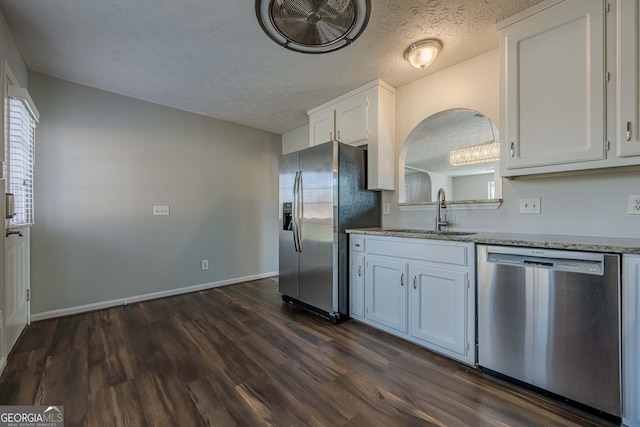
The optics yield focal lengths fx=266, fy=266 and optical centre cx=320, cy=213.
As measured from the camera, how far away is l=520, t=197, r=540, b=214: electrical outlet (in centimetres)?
198

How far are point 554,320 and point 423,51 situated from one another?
6.79 feet

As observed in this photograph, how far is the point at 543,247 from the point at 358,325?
163 centimetres

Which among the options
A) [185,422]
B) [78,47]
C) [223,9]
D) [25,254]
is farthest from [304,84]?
[25,254]

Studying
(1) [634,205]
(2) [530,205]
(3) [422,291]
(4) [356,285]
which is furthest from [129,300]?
(1) [634,205]

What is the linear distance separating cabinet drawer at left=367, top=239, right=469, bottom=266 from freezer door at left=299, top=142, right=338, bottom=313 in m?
0.46

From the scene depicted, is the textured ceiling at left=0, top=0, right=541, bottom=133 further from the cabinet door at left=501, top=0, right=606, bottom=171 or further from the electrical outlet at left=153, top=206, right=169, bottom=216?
the electrical outlet at left=153, top=206, right=169, bottom=216

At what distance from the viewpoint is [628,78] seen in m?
1.47

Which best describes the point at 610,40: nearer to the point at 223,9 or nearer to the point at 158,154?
the point at 223,9

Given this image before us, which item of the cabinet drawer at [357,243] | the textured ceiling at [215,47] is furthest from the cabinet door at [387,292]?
the textured ceiling at [215,47]

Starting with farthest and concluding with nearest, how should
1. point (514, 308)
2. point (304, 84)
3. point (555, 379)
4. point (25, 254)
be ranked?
point (304, 84) → point (25, 254) → point (514, 308) → point (555, 379)

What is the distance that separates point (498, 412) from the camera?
55.9 inches

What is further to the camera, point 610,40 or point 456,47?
point 456,47

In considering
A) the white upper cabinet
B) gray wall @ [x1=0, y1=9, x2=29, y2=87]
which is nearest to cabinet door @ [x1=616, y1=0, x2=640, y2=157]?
the white upper cabinet

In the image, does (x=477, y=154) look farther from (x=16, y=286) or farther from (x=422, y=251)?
(x=16, y=286)
